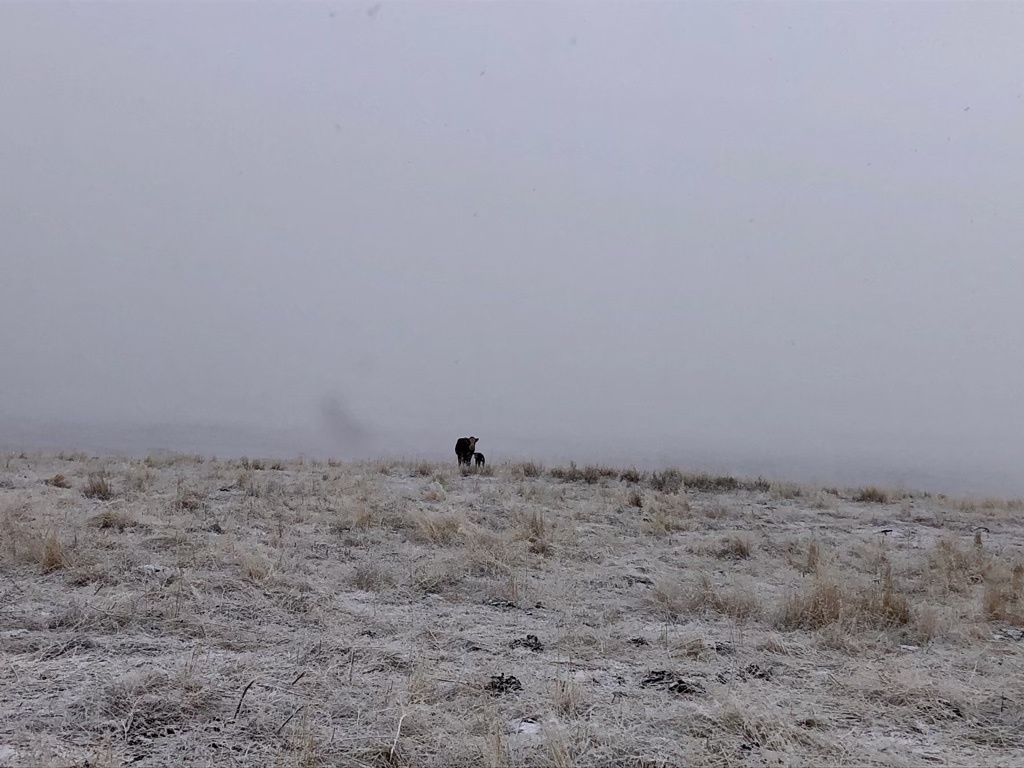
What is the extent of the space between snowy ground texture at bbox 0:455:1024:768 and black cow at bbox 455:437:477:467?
788 cm

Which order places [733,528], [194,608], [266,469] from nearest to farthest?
[194,608]
[733,528]
[266,469]

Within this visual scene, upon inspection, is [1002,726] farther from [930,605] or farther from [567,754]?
[930,605]

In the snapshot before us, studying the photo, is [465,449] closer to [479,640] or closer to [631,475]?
[631,475]

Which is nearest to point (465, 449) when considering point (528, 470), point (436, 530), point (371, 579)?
point (528, 470)

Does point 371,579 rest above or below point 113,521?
below

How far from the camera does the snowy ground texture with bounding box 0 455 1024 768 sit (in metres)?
3.23

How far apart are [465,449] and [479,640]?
45.0 ft

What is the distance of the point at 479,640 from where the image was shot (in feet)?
15.8

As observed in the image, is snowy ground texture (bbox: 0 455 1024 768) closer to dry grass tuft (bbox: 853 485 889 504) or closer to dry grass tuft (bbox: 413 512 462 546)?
dry grass tuft (bbox: 413 512 462 546)

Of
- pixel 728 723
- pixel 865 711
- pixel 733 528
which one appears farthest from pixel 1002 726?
pixel 733 528

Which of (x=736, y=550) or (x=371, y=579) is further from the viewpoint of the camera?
(x=736, y=550)

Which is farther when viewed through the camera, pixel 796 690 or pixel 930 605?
pixel 930 605

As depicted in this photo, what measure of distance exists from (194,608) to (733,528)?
750 cm

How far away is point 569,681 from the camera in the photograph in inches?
150
